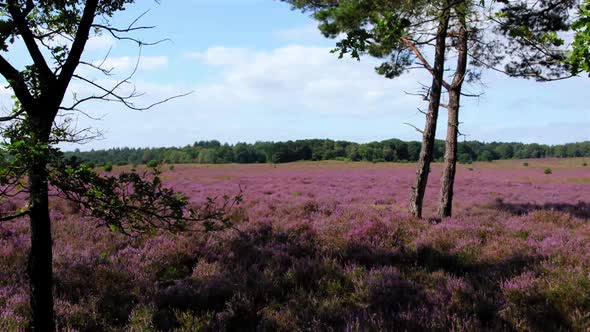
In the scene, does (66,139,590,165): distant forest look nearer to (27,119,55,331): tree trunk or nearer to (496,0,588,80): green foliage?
(496,0,588,80): green foliage

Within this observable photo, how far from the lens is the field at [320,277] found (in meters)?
4.34

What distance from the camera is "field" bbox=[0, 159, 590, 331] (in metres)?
4.34

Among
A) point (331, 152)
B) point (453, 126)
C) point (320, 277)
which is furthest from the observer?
point (331, 152)

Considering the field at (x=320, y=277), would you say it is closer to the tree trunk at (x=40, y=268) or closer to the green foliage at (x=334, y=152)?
the tree trunk at (x=40, y=268)

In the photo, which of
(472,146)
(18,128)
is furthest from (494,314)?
(472,146)

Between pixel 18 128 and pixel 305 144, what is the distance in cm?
10040

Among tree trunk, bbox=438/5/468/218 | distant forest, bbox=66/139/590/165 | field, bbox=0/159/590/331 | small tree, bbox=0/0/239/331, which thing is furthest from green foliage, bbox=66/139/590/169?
small tree, bbox=0/0/239/331

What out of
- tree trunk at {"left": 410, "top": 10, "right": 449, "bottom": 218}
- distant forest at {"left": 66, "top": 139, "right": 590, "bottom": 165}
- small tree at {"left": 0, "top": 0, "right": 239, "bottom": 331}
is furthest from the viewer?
distant forest at {"left": 66, "top": 139, "right": 590, "bottom": 165}

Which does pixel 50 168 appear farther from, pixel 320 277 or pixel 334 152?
pixel 334 152

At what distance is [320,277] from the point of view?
19.2 feet

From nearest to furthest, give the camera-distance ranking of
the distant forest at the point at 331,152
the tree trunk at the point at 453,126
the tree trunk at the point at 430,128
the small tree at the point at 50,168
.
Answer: the small tree at the point at 50,168 → the tree trunk at the point at 430,128 → the tree trunk at the point at 453,126 → the distant forest at the point at 331,152

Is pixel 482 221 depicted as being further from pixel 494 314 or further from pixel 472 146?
pixel 472 146

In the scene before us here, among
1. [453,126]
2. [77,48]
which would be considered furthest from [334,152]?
[77,48]

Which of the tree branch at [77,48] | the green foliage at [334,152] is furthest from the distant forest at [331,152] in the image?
the tree branch at [77,48]
